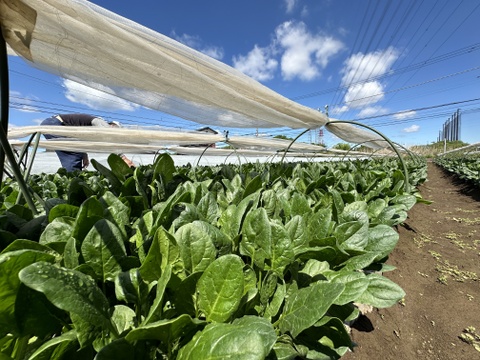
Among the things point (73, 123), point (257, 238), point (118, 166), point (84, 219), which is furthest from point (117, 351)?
point (73, 123)

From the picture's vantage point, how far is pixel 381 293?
0.77 meters

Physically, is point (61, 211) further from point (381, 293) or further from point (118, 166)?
point (381, 293)

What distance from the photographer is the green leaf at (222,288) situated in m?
0.53

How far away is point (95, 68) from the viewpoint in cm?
148

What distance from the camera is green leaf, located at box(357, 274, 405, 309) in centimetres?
75

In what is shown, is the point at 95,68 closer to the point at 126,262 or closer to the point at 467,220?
the point at 126,262

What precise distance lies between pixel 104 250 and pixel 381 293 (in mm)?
781

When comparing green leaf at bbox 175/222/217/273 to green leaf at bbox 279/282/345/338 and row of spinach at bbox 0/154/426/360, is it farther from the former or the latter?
green leaf at bbox 279/282/345/338

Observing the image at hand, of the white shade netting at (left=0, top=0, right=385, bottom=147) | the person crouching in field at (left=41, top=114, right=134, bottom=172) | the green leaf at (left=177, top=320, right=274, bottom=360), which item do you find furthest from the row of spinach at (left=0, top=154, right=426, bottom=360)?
the person crouching in field at (left=41, top=114, right=134, bottom=172)

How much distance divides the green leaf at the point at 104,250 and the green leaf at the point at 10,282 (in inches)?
5.0

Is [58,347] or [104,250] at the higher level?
[104,250]

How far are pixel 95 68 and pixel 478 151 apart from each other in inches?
967

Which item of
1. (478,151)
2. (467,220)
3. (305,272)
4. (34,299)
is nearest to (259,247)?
(305,272)

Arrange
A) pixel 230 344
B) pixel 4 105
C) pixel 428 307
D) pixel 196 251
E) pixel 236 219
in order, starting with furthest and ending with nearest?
pixel 428 307
pixel 236 219
pixel 4 105
pixel 196 251
pixel 230 344
